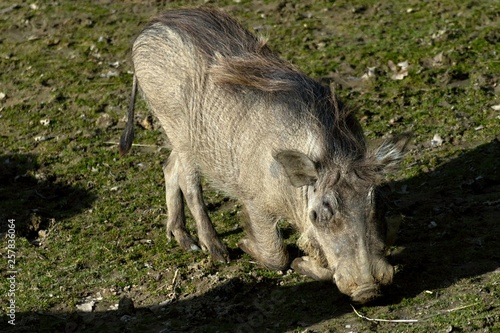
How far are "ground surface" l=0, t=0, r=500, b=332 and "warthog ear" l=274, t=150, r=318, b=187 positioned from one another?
523 millimetres

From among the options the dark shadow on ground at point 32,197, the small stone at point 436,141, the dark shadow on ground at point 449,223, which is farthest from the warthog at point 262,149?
the small stone at point 436,141

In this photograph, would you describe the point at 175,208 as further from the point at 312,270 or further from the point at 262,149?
the point at 312,270

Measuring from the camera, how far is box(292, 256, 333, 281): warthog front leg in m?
5.03

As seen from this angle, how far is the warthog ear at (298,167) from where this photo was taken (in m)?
4.92

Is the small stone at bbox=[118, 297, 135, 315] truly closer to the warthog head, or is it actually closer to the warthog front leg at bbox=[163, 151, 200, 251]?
the warthog front leg at bbox=[163, 151, 200, 251]

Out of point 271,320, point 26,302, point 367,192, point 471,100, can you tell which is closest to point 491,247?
point 367,192

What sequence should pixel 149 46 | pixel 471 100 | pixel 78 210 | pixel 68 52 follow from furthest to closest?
1. pixel 68 52
2. pixel 471 100
3. pixel 78 210
4. pixel 149 46

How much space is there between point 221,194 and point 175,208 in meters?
0.48

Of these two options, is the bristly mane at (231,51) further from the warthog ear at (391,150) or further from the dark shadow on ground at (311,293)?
the dark shadow on ground at (311,293)

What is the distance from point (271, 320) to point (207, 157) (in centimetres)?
132

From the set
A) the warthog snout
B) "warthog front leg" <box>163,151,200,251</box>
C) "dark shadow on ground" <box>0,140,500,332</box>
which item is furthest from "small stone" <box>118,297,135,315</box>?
the warthog snout

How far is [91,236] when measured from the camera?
6.42 metres

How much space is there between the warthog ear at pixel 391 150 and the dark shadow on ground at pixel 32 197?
104 inches

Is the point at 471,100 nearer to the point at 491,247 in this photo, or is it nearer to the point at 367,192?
the point at 491,247
